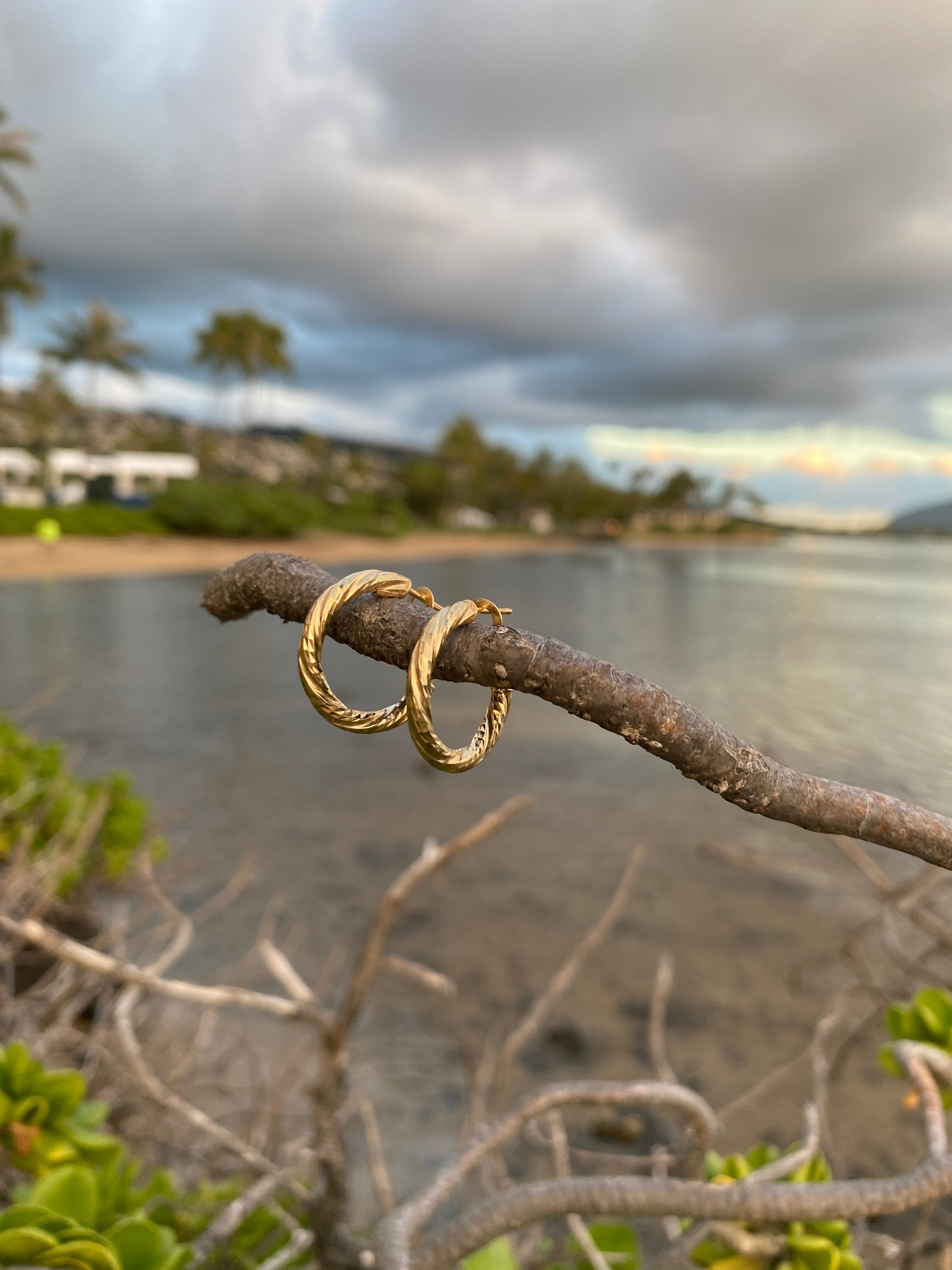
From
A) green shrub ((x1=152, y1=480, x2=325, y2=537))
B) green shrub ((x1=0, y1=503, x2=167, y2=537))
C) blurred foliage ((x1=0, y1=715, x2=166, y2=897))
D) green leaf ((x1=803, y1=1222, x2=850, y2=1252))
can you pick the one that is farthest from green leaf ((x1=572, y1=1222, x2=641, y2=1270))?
green shrub ((x1=152, y1=480, x2=325, y2=537))

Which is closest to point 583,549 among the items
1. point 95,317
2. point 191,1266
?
point 95,317

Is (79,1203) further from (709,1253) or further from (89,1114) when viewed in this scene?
(709,1253)

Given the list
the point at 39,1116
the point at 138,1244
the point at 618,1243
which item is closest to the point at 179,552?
the point at 39,1116

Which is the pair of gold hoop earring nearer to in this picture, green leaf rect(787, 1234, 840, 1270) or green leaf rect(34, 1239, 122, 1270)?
green leaf rect(34, 1239, 122, 1270)

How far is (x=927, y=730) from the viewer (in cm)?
1392

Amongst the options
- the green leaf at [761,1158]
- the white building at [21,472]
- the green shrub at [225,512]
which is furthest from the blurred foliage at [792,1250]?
the white building at [21,472]

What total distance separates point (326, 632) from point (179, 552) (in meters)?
47.8

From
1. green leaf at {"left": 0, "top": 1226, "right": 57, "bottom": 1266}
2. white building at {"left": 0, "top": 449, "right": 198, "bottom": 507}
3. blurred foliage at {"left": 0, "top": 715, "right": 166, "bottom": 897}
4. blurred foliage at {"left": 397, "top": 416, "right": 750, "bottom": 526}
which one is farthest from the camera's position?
blurred foliage at {"left": 397, "top": 416, "right": 750, "bottom": 526}

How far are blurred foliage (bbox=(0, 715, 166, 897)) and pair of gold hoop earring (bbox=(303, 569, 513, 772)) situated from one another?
12.4ft

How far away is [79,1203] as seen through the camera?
3.78 ft

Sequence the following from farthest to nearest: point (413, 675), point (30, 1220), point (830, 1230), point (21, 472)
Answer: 1. point (21, 472)
2. point (830, 1230)
3. point (30, 1220)
4. point (413, 675)

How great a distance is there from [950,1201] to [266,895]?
17.7 ft

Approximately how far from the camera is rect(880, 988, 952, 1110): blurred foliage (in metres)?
1.53

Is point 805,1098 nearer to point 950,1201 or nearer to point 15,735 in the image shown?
point 950,1201
